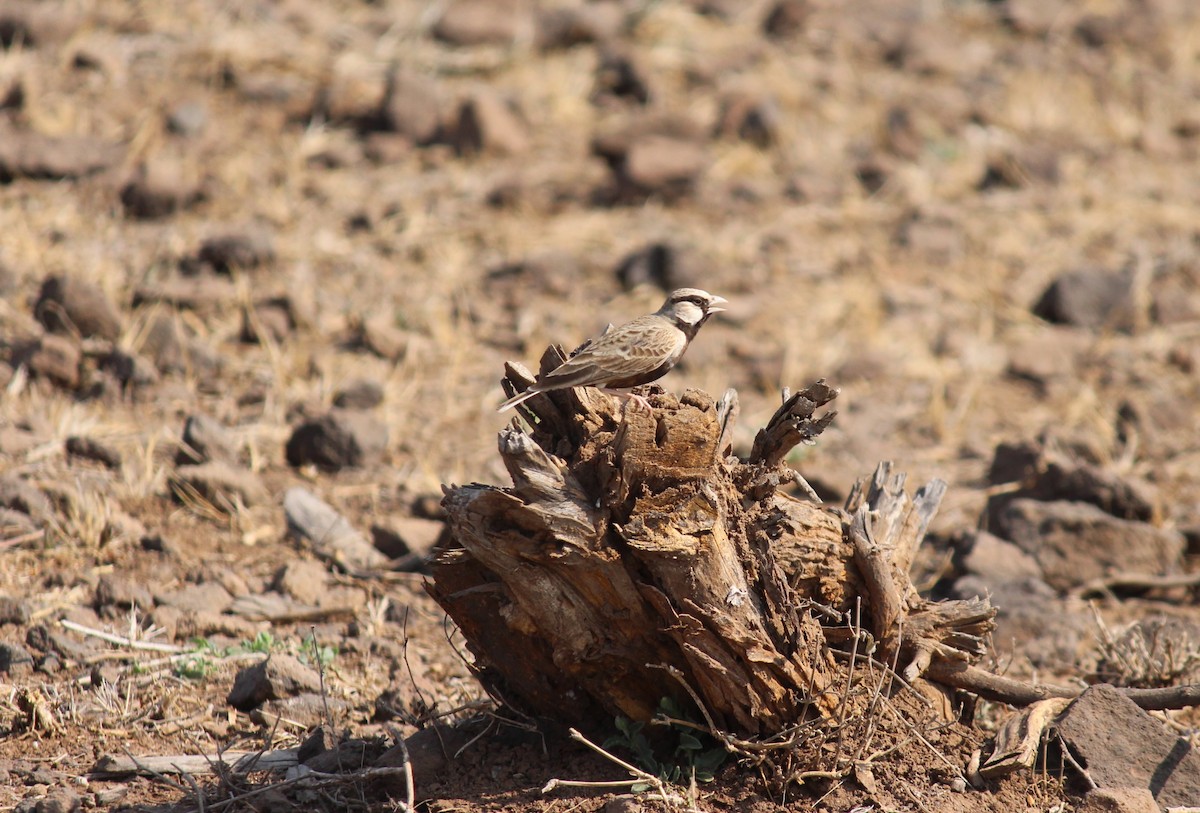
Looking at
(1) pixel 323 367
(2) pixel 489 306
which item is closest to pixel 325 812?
(1) pixel 323 367

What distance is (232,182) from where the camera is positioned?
10.1 metres

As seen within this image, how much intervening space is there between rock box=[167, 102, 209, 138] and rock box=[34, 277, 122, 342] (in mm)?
2931

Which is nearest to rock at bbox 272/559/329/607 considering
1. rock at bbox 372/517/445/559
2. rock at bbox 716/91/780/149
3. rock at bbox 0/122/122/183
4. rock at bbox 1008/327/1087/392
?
rock at bbox 372/517/445/559

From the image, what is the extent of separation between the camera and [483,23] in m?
12.4

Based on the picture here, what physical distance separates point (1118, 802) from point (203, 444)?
486 centimetres

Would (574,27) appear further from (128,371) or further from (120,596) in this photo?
(120,596)

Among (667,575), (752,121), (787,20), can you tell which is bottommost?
(752,121)

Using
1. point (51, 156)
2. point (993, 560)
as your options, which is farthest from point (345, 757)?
point (51, 156)

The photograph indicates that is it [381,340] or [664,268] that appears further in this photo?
[664,268]

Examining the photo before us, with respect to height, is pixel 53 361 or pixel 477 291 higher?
pixel 53 361

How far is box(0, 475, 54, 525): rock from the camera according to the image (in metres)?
6.11

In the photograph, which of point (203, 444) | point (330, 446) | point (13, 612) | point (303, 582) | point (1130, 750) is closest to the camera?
point (1130, 750)

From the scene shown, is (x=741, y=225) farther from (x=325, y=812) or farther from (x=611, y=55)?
(x=325, y=812)

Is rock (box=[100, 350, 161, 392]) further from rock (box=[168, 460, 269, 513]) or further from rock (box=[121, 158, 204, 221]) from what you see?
rock (box=[121, 158, 204, 221])
